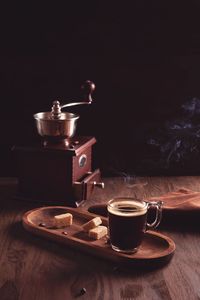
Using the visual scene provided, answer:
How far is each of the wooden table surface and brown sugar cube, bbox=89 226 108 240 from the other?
0.29 feet

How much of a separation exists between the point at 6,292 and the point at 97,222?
52 centimetres

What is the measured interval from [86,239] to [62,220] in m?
0.16

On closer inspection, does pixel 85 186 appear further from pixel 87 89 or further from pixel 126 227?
pixel 126 227

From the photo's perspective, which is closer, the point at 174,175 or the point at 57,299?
the point at 57,299

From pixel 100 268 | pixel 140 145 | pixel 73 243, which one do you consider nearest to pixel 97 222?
pixel 73 243

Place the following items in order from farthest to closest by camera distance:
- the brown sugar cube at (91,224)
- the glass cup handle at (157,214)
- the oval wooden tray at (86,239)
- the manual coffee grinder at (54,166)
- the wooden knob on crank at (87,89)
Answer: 1. the wooden knob on crank at (87,89)
2. the manual coffee grinder at (54,166)
3. the brown sugar cube at (91,224)
4. the glass cup handle at (157,214)
5. the oval wooden tray at (86,239)

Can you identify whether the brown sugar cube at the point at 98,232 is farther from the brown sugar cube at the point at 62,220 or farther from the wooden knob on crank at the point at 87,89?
the wooden knob on crank at the point at 87,89

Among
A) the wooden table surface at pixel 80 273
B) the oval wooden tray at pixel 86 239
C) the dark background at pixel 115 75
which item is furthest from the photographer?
the dark background at pixel 115 75

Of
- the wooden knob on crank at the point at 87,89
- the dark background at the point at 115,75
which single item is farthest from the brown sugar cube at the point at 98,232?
the dark background at the point at 115,75

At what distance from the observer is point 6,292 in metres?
1.59

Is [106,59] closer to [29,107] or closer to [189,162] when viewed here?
[29,107]

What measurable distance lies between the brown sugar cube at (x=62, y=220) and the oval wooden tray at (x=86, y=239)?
0.06 feet

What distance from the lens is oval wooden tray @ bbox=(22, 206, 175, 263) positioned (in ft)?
5.81

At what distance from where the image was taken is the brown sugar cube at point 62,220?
6.73 feet
